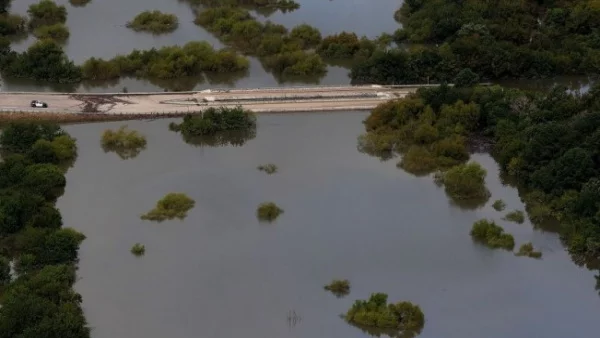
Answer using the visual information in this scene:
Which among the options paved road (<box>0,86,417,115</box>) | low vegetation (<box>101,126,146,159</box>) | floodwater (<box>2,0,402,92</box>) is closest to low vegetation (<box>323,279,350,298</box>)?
low vegetation (<box>101,126,146,159</box>)

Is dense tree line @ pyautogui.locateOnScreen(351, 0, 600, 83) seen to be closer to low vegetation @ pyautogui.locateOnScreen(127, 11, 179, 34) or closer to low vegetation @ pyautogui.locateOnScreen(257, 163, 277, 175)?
low vegetation @ pyautogui.locateOnScreen(257, 163, 277, 175)

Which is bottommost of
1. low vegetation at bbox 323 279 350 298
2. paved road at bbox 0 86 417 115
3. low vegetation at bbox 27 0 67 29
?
low vegetation at bbox 323 279 350 298

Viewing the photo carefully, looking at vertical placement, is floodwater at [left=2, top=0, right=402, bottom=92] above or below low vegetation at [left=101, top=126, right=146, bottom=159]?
above

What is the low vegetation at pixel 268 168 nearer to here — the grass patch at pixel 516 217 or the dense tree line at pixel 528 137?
the dense tree line at pixel 528 137

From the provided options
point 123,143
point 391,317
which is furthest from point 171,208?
point 391,317

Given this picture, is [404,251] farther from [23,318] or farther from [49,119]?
[49,119]

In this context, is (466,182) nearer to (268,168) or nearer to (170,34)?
(268,168)
